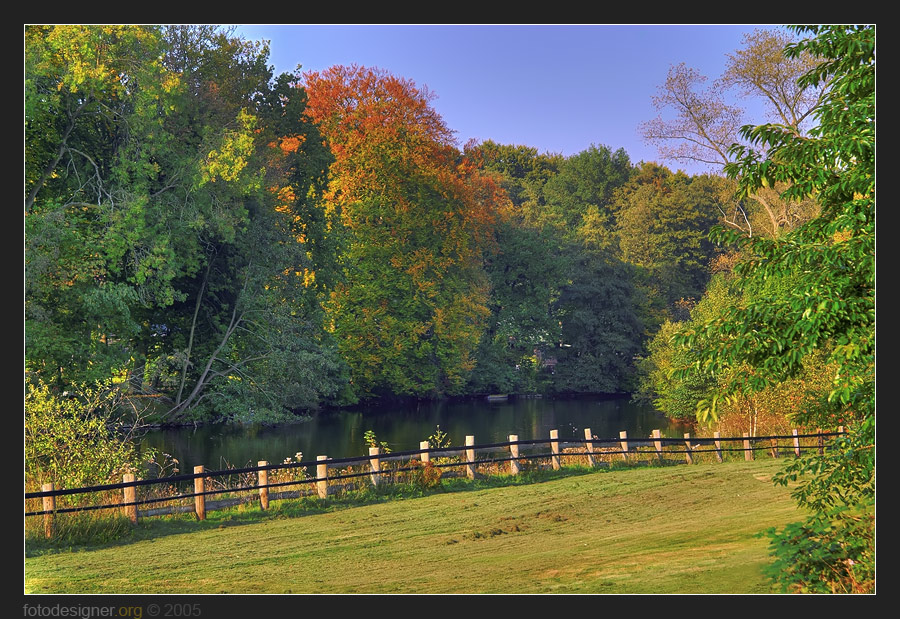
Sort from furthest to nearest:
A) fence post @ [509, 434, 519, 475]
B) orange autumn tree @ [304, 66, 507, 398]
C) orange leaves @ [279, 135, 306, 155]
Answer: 1. orange autumn tree @ [304, 66, 507, 398]
2. orange leaves @ [279, 135, 306, 155]
3. fence post @ [509, 434, 519, 475]

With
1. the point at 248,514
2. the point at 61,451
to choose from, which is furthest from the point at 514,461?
the point at 61,451

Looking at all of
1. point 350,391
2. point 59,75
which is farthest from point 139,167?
point 350,391

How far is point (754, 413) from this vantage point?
28.5 m

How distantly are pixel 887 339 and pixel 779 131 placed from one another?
7.61ft

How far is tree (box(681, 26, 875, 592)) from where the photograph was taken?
307 inches

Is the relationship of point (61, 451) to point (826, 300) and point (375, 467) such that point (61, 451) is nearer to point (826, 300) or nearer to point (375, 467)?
point (375, 467)

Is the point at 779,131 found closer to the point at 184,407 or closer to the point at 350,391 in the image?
the point at 184,407

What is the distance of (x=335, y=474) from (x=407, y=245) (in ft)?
80.9

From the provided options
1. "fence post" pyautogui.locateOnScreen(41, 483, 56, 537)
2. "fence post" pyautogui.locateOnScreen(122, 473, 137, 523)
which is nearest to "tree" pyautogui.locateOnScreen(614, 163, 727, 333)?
"fence post" pyautogui.locateOnScreen(122, 473, 137, 523)

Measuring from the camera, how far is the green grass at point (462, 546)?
1072cm

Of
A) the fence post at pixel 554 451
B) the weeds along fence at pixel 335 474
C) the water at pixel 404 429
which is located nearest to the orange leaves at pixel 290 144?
the water at pixel 404 429

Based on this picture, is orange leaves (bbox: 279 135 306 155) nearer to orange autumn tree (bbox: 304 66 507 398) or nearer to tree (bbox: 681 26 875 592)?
orange autumn tree (bbox: 304 66 507 398)

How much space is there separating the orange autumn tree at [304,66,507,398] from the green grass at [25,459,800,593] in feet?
73.2

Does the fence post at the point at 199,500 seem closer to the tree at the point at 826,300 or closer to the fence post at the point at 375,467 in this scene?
the fence post at the point at 375,467
